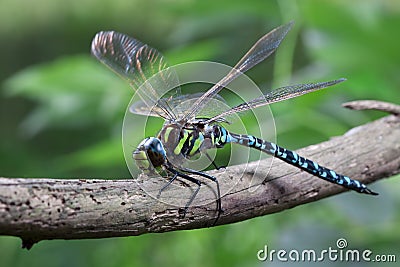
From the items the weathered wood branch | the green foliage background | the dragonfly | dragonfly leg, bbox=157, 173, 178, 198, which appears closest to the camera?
the weathered wood branch

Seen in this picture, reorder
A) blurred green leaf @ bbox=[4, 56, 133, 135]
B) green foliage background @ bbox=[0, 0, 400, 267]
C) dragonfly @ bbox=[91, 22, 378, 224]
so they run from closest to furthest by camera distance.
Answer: dragonfly @ bbox=[91, 22, 378, 224], green foliage background @ bbox=[0, 0, 400, 267], blurred green leaf @ bbox=[4, 56, 133, 135]

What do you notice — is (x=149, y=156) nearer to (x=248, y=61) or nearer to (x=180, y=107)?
(x=180, y=107)

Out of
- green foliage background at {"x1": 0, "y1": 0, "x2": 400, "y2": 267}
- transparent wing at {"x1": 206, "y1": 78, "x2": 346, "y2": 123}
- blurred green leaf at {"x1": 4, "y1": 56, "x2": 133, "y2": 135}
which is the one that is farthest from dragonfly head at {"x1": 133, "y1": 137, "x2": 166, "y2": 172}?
blurred green leaf at {"x1": 4, "y1": 56, "x2": 133, "y2": 135}

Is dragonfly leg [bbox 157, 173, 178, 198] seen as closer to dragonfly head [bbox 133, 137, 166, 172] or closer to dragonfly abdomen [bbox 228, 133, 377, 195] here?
dragonfly head [bbox 133, 137, 166, 172]

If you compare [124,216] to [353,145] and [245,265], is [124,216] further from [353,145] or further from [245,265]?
[245,265]

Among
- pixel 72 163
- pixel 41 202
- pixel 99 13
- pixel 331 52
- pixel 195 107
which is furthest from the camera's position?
pixel 99 13

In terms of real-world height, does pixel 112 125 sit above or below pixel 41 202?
above

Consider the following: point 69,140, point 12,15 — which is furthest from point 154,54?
point 12,15
